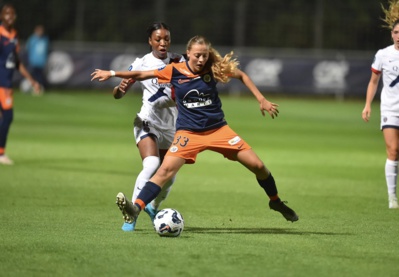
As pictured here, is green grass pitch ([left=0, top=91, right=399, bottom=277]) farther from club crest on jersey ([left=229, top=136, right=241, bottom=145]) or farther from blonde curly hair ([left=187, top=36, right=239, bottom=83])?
blonde curly hair ([left=187, top=36, right=239, bottom=83])

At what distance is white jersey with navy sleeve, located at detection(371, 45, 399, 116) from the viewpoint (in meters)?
11.2

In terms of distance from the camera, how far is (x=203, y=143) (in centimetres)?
898

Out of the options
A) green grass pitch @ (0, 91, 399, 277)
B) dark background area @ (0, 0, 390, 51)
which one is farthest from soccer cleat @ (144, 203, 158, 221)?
dark background area @ (0, 0, 390, 51)

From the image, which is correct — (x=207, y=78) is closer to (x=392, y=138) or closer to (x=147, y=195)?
(x=147, y=195)

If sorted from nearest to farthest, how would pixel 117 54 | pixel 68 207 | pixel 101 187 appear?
pixel 68 207
pixel 101 187
pixel 117 54

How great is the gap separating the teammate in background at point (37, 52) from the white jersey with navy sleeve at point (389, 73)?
2238cm

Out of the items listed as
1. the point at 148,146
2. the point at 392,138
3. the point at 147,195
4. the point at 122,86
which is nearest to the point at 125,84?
the point at 122,86

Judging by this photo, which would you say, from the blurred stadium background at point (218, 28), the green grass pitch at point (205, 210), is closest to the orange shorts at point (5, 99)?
the green grass pitch at point (205, 210)

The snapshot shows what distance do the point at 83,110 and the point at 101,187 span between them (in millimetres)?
15537

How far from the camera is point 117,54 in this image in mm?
33469

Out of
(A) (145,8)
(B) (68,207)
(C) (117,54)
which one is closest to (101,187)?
(B) (68,207)

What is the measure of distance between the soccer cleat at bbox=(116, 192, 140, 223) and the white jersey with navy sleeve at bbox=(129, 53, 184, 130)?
1.39 m

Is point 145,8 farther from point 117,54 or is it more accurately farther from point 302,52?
point 302,52

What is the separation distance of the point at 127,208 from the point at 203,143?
3.27 feet
